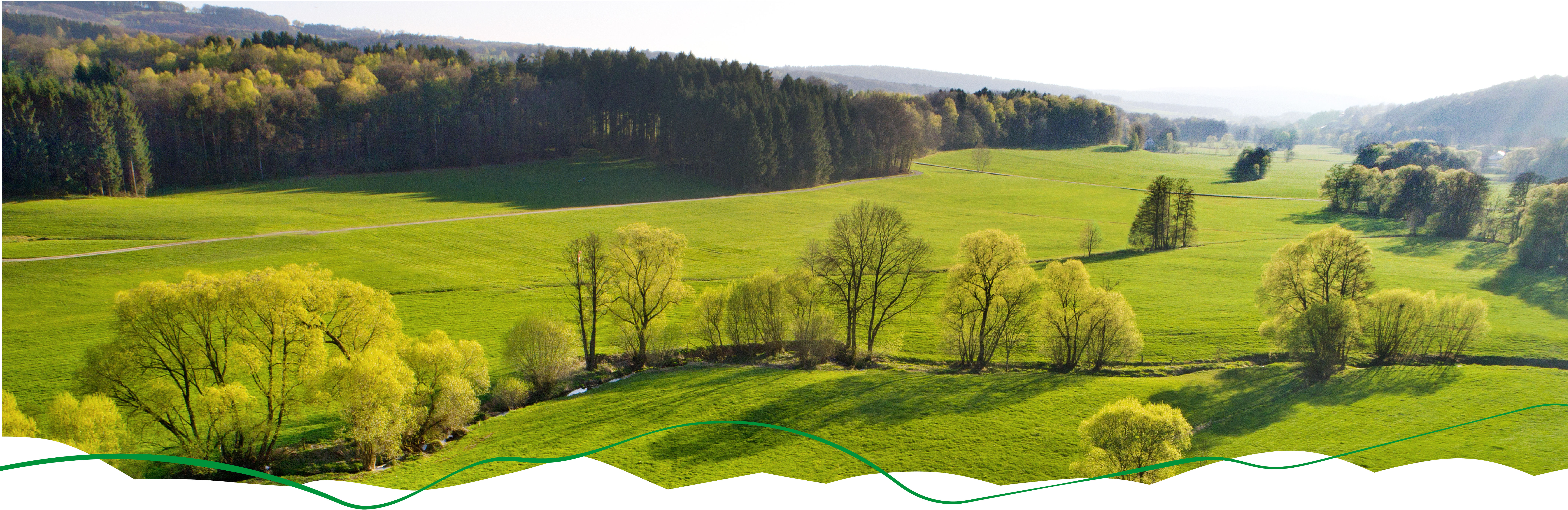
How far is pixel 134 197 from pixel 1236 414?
492 inches

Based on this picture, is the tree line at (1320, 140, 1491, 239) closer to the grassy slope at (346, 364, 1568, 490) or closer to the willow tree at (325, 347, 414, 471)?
the grassy slope at (346, 364, 1568, 490)

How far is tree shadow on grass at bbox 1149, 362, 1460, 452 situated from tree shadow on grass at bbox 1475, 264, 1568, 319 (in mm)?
1848

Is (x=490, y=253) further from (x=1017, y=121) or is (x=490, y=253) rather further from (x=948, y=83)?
(x=1017, y=121)

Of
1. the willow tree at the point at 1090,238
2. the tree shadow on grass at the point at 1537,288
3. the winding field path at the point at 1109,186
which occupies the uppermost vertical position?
the winding field path at the point at 1109,186

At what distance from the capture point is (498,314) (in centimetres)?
957

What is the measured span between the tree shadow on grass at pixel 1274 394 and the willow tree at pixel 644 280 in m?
5.92

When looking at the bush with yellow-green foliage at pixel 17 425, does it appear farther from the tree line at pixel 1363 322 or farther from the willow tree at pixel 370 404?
the tree line at pixel 1363 322

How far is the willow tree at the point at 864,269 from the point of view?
884 cm

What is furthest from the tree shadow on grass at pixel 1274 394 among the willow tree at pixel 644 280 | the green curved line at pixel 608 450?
the willow tree at pixel 644 280

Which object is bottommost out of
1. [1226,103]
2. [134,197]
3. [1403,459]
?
[1403,459]

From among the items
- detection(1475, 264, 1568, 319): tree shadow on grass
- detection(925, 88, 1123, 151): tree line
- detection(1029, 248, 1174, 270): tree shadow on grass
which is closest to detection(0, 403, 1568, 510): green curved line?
detection(1475, 264, 1568, 319): tree shadow on grass

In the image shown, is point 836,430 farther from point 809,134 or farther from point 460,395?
point 809,134

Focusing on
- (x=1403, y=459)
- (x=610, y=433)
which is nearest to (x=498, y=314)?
(x=610, y=433)

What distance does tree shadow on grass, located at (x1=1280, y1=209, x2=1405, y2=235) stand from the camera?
29.6ft
